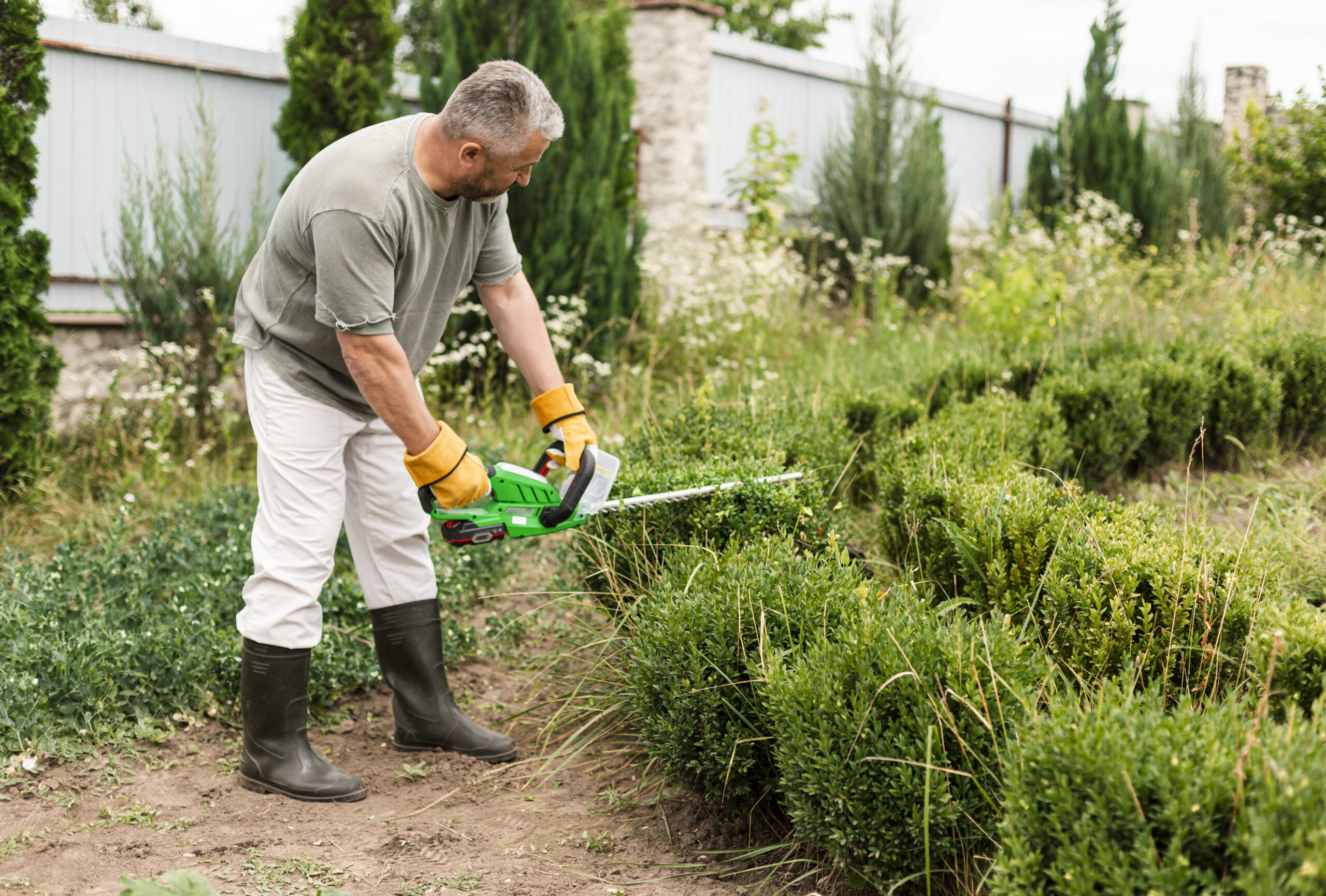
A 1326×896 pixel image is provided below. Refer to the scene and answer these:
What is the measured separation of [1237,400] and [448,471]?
3.63 metres

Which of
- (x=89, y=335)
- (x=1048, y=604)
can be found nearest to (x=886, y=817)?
(x=1048, y=604)

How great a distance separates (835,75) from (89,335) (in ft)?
23.5

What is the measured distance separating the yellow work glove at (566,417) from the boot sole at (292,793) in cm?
108

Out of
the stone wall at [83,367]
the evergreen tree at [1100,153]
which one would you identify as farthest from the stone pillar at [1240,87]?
the stone wall at [83,367]

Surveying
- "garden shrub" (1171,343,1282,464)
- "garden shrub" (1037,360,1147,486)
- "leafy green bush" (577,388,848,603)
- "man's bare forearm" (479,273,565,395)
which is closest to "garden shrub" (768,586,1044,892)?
"leafy green bush" (577,388,848,603)

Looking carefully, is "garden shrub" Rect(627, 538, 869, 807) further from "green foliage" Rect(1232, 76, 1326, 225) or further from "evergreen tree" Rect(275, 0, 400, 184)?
"green foliage" Rect(1232, 76, 1326, 225)

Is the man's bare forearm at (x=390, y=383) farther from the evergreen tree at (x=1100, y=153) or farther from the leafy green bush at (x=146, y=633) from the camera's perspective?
the evergreen tree at (x=1100, y=153)

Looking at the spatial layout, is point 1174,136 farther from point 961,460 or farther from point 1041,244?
point 961,460

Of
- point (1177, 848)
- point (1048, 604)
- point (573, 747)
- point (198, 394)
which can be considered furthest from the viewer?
point (198, 394)

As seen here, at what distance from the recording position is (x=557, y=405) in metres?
3.00

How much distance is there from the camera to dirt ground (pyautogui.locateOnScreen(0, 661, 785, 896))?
93.0 inches

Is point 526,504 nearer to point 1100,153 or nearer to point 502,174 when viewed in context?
point 502,174

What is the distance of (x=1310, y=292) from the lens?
264 inches

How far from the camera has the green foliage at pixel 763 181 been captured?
8719mm
